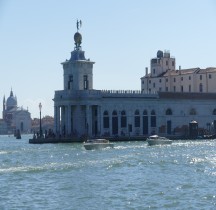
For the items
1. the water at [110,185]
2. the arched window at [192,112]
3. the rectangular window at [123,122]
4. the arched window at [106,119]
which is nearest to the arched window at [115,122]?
the rectangular window at [123,122]

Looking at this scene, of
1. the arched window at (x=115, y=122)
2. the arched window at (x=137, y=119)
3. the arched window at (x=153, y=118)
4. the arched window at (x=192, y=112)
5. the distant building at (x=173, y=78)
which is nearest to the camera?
the arched window at (x=115, y=122)

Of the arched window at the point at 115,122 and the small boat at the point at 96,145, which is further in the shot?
the arched window at the point at 115,122

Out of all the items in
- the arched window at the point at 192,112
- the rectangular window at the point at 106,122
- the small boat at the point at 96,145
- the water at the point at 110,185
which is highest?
the arched window at the point at 192,112

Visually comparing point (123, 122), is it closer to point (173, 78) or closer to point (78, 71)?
point (78, 71)

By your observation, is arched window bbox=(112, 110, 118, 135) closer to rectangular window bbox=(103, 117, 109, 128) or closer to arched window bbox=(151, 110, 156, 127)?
rectangular window bbox=(103, 117, 109, 128)

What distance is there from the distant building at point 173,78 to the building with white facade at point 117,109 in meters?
11.6

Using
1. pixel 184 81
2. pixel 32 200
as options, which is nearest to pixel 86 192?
pixel 32 200

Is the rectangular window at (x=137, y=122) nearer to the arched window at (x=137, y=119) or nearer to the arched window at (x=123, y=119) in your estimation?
the arched window at (x=137, y=119)

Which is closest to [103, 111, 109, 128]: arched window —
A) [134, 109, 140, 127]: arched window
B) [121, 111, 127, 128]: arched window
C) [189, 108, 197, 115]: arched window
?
[121, 111, 127, 128]: arched window

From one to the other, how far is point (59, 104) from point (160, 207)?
61.4m

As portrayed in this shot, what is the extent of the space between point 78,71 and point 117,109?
6.49 meters

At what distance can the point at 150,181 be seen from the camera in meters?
31.1

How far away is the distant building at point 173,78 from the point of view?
10706 centimetres

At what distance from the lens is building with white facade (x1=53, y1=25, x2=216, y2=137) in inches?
3314
